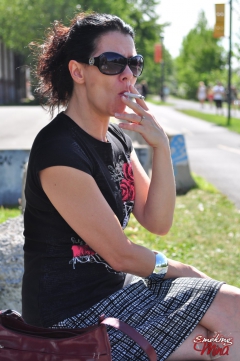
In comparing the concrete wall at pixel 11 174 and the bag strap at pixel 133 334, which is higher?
the bag strap at pixel 133 334

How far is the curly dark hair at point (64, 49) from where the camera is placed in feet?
7.82

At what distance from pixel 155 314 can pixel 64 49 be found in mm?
1131

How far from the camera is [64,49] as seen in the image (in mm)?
2465

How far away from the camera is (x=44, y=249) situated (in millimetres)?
2264

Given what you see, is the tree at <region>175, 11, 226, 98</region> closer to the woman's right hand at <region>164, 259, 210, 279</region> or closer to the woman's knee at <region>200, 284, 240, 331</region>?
the woman's right hand at <region>164, 259, 210, 279</region>

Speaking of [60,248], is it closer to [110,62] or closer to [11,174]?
[110,62]

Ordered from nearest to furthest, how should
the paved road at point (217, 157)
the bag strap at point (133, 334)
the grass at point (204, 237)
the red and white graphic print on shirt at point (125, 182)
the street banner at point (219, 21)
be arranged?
Answer: the bag strap at point (133, 334), the red and white graphic print on shirt at point (125, 182), the grass at point (204, 237), the paved road at point (217, 157), the street banner at point (219, 21)

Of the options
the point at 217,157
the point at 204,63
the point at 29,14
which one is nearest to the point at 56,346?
the point at 217,157

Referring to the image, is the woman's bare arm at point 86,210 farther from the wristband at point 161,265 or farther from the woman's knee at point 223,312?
the woman's knee at point 223,312

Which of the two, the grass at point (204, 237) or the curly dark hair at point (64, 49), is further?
the grass at point (204, 237)

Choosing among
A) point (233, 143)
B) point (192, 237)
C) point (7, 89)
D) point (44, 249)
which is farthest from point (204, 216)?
point (7, 89)

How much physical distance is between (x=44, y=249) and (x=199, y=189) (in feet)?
22.0

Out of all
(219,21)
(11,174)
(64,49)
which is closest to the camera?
(64,49)

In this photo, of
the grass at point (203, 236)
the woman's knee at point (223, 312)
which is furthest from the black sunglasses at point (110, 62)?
the grass at point (203, 236)
